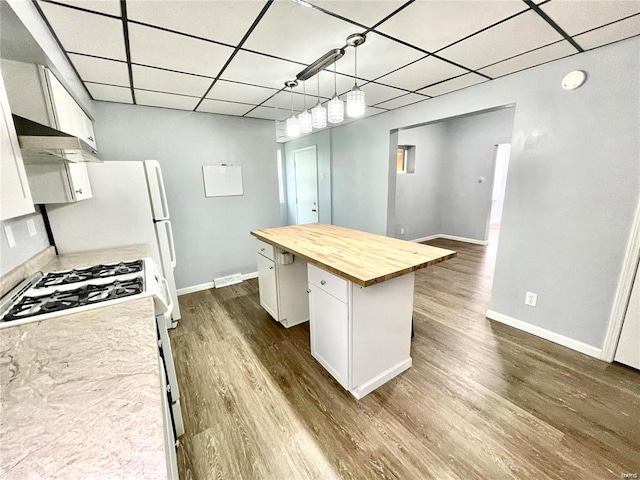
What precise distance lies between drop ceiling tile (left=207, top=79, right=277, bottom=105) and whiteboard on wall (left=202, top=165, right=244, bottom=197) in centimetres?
96

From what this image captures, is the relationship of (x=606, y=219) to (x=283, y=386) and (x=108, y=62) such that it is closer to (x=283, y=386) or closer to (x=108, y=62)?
(x=283, y=386)

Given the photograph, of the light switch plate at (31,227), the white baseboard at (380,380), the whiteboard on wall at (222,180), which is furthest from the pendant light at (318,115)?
the light switch plate at (31,227)

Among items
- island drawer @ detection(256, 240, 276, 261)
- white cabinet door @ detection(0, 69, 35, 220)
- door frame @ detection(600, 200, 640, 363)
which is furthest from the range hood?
door frame @ detection(600, 200, 640, 363)

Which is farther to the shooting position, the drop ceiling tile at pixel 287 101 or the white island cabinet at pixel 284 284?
the drop ceiling tile at pixel 287 101

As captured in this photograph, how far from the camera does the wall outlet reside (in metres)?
2.35

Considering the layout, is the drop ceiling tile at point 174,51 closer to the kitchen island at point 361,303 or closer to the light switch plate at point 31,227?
the light switch plate at point 31,227

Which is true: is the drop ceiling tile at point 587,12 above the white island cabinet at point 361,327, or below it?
above

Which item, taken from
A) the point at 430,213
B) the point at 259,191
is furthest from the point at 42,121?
the point at 430,213

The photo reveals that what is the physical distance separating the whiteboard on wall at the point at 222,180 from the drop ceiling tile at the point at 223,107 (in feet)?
2.19

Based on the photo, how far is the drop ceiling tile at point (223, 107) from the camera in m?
2.90

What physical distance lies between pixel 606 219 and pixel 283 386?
265 centimetres

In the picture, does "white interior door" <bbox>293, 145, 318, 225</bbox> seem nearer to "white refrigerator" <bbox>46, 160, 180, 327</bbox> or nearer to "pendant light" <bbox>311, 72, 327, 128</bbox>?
"pendant light" <bbox>311, 72, 327, 128</bbox>

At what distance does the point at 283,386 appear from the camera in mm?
1853

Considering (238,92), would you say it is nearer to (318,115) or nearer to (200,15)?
(318,115)
